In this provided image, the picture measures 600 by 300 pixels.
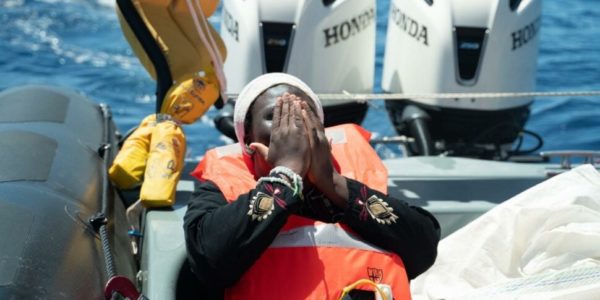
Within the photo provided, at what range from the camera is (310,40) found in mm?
3676

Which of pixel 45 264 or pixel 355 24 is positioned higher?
pixel 355 24

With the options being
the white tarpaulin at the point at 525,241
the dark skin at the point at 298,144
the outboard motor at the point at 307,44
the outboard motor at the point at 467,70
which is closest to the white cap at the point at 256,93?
the dark skin at the point at 298,144

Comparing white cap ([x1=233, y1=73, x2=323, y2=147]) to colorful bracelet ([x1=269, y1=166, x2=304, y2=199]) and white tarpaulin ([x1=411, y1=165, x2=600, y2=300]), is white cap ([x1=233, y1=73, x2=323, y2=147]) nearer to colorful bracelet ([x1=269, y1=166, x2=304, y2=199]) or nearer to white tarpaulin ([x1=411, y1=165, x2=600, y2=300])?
colorful bracelet ([x1=269, y1=166, x2=304, y2=199])

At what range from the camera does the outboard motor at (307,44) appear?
3.63 metres

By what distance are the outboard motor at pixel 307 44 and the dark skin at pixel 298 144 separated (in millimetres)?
1573

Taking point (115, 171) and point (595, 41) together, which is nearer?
point (115, 171)

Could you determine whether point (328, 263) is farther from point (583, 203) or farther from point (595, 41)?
point (595, 41)

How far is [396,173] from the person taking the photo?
3.21 metres

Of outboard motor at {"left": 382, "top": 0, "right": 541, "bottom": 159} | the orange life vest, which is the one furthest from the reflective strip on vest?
outboard motor at {"left": 382, "top": 0, "right": 541, "bottom": 159}

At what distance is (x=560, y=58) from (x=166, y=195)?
5.93 metres

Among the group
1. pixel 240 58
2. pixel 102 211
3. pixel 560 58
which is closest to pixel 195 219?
pixel 102 211

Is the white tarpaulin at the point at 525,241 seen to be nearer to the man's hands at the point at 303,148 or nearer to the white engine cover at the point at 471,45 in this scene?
the man's hands at the point at 303,148

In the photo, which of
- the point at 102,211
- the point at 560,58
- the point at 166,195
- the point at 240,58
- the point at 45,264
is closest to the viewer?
the point at 45,264

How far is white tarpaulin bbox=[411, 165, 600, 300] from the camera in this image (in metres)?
2.31
